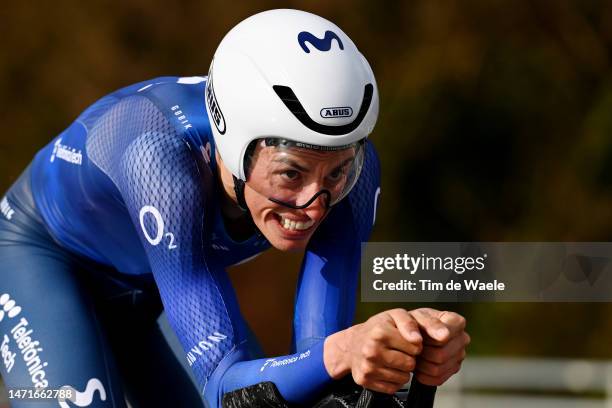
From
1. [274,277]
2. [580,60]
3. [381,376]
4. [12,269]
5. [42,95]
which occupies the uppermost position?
[580,60]

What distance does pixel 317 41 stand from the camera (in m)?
3.62

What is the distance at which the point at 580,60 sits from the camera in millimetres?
8797

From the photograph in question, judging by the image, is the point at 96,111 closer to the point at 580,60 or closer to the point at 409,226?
the point at 409,226

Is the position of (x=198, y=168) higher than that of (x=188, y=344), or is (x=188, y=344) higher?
(x=198, y=168)

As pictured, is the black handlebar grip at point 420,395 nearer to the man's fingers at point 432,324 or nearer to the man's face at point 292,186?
the man's fingers at point 432,324

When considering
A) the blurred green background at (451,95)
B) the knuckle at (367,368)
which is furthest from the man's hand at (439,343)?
the blurred green background at (451,95)

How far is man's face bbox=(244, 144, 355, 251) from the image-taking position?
360cm

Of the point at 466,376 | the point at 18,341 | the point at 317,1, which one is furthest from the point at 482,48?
the point at 18,341

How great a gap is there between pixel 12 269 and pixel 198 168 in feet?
2.95

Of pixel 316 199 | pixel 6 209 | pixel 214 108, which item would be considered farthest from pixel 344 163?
pixel 6 209

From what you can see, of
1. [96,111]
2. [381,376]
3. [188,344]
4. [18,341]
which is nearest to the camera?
[381,376]

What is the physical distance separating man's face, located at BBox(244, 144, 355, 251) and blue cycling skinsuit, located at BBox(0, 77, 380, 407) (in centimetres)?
20

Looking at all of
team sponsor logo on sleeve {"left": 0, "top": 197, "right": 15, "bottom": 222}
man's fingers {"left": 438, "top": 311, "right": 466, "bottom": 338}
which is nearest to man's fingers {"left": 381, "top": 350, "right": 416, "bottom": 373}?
man's fingers {"left": 438, "top": 311, "right": 466, "bottom": 338}

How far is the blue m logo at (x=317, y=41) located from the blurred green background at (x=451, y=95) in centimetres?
503
